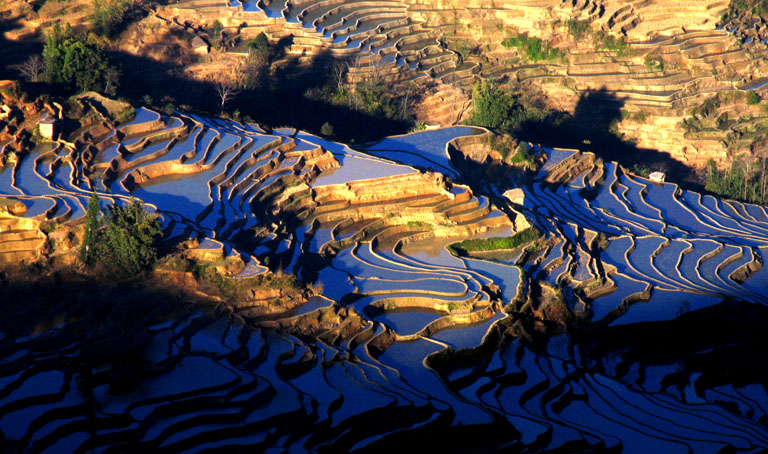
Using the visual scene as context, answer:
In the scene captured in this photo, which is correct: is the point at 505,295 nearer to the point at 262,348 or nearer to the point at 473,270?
the point at 473,270

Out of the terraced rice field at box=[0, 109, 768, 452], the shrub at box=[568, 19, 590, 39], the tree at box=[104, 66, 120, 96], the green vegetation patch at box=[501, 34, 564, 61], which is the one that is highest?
the shrub at box=[568, 19, 590, 39]

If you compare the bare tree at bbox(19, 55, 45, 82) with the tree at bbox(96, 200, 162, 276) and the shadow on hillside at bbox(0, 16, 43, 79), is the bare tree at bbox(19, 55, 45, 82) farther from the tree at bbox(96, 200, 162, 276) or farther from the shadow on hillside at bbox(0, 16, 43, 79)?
the tree at bbox(96, 200, 162, 276)

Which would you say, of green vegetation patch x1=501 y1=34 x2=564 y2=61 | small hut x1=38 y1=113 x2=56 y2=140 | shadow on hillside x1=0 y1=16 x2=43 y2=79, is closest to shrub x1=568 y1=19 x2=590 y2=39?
green vegetation patch x1=501 y1=34 x2=564 y2=61

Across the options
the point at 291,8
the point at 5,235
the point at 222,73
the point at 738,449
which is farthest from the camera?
the point at 291,8

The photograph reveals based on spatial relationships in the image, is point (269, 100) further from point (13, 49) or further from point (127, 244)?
point (127, 244)

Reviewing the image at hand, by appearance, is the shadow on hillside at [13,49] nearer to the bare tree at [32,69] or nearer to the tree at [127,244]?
the bare tree at [32,69]

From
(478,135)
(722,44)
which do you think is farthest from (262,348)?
(722,44)
